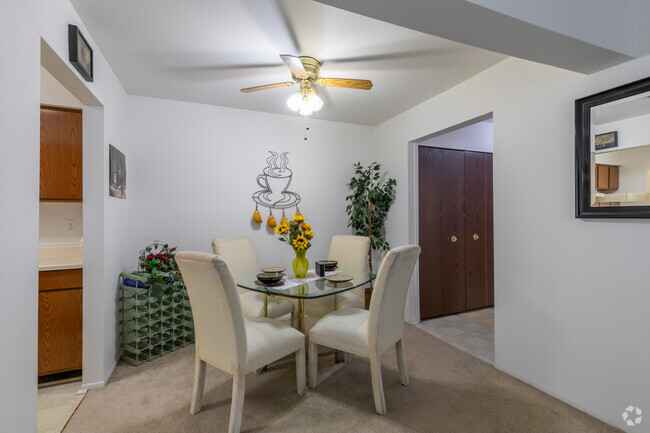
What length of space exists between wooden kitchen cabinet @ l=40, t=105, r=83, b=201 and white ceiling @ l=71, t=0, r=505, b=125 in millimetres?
579

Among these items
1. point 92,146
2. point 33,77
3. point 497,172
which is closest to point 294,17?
point 33,77

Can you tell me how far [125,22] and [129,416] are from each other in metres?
2.45

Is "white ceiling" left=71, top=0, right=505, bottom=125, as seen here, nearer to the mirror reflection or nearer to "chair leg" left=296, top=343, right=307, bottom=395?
the mirror reflection

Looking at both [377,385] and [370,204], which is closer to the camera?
[377,385]

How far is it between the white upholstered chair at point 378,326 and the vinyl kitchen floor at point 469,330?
3.27 ft

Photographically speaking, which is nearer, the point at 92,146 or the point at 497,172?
the point at 92,146

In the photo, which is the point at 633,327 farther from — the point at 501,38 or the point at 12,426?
the point at 12,426

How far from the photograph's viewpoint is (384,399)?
188 centimetres

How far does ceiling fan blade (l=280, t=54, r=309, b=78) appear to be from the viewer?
1.85 meters

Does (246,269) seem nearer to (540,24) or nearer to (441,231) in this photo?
(441,231)

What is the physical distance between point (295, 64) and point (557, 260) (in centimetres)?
217

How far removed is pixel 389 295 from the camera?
186 cm

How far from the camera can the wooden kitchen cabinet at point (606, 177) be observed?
1.67 m

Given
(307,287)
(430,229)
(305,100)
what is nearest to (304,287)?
(307,287)
